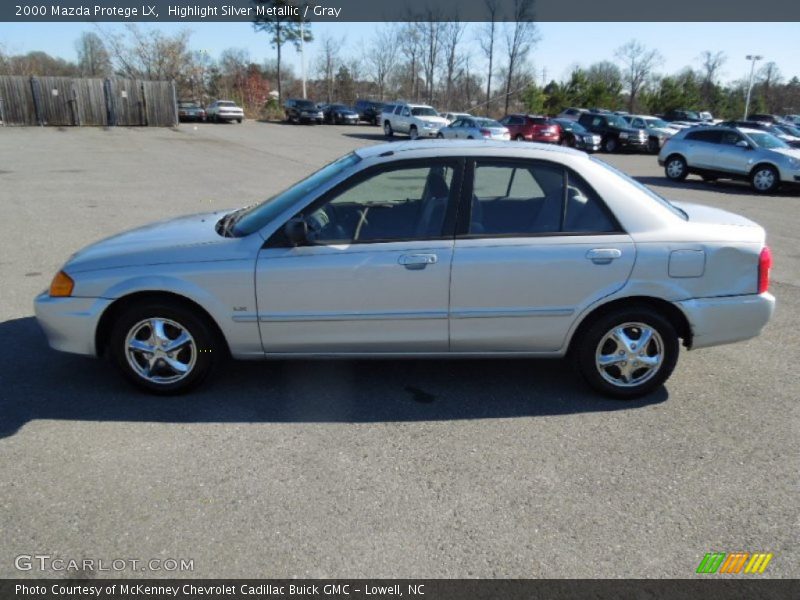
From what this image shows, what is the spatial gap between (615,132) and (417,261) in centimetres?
2746

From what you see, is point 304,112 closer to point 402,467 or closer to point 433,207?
point 433,207

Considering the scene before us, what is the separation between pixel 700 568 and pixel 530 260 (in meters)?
1.91

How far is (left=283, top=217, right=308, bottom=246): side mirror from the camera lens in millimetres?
3697

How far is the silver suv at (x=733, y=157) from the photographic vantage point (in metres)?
15.2

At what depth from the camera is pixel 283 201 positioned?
4.14 meters

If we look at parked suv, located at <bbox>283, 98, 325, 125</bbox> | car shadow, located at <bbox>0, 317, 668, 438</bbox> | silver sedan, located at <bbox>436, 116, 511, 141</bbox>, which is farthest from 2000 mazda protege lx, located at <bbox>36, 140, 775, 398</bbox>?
parked suv, located at <bbox>283, 98, 325, 125</bbox>

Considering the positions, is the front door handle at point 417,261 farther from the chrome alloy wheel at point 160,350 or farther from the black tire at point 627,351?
the chrome alloy wheel at point 160,350

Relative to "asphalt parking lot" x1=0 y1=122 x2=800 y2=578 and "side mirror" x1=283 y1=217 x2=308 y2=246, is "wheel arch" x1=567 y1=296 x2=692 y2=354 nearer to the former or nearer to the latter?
"asphalt parking lot" x1=0 y1=122 x2=800 y2=578

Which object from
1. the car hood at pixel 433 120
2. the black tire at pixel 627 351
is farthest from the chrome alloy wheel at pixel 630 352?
the car hood at pixel 433 120

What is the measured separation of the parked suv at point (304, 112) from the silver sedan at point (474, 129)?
18227 millimetres

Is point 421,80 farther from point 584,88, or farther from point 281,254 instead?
point 281,254

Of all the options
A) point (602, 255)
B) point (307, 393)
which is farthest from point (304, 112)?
point (602, 255)

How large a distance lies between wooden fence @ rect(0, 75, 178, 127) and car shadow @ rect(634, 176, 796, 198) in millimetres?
28909
